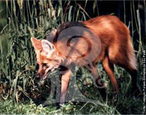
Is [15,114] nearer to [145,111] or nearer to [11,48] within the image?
[11,48]

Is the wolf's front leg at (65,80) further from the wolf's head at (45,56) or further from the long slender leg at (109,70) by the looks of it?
the long slender leg at (109,70)

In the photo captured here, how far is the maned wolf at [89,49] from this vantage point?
4434 millimetres

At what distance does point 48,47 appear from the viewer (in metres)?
4.38

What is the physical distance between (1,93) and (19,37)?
75cm

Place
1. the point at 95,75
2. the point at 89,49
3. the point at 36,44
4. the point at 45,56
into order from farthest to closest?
the point at 95,75, the point at 89,49, the point at 45,56, the point at 36,44

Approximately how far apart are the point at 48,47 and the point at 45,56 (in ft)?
0.43

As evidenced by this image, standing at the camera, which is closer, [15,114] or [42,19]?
[15,114]

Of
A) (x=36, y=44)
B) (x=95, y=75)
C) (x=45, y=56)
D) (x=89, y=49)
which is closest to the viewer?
(x=36, y=44)

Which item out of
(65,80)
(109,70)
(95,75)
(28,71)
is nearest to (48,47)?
(28,71)

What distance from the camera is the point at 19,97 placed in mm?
4586

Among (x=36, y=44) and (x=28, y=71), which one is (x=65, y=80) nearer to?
(x=28, y=71)

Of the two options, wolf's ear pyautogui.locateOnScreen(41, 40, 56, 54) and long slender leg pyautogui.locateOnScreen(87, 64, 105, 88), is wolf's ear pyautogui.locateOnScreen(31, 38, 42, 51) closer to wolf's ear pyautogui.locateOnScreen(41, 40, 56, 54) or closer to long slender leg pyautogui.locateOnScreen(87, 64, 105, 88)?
wolf's ear pyautogui.locateOnScreen(41, 40, 56, 54)

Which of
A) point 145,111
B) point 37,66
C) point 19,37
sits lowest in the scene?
point 145,111

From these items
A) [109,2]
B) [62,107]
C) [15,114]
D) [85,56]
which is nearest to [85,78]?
[85,56]
